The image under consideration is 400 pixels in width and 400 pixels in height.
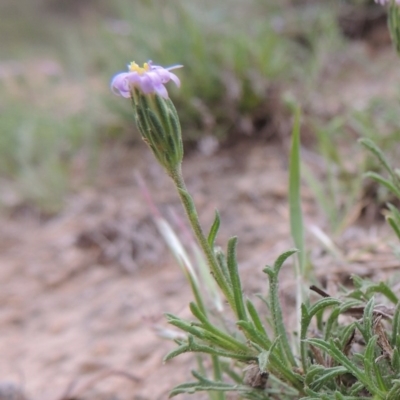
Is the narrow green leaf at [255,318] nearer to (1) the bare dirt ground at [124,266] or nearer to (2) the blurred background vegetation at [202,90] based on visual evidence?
(1) the bare dirt ground at [124,266]

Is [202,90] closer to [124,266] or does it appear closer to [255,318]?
[124,266]

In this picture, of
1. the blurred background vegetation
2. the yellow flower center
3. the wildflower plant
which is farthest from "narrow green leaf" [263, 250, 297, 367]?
the blurred background vegetation

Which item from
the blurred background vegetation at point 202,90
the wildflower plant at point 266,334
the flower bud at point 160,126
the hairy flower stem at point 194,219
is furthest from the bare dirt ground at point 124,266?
the flower bud at point 160,126

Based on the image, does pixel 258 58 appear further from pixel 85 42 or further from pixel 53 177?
pixel 85 42

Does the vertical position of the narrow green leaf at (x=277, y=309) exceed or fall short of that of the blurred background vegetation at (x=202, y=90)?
it falls short

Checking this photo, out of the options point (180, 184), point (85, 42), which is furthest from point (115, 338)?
point (85, 42)

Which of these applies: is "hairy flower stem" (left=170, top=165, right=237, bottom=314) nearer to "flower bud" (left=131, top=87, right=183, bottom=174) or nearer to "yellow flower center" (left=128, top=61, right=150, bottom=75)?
"flower bud" (left=131, top=87, right=183, bottom=174)
